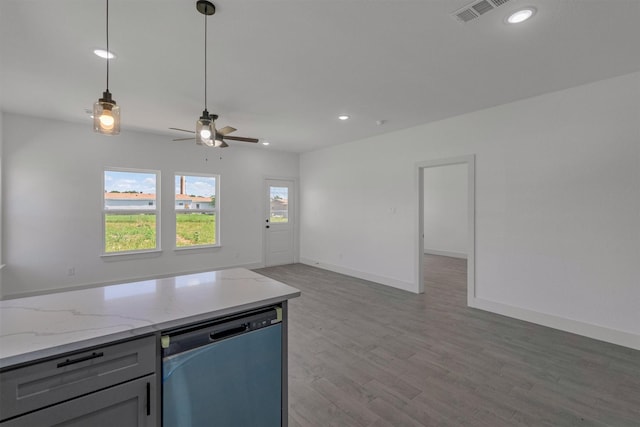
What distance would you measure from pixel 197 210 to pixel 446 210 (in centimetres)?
658

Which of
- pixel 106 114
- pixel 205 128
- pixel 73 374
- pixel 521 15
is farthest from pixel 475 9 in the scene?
pixel 73 374

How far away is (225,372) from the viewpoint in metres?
1.45

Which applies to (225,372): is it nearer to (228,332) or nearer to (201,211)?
(228,332)

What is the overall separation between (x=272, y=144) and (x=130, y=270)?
3475 millimetres

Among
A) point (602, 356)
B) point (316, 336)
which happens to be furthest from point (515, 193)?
point (316, 336)

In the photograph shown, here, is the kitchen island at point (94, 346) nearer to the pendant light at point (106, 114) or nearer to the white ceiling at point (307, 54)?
the pendant light at point (106, 114)

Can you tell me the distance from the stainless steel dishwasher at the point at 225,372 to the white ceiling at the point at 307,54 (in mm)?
1964

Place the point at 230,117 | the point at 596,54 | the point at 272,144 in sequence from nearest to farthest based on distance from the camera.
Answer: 1. the point at 596,54
2. the point at 230,117
3. the point at 272,144

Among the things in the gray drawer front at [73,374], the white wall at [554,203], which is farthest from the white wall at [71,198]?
the gray drawer front at [73,374]

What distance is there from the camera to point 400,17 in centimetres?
204

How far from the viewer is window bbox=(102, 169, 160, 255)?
5.00 m

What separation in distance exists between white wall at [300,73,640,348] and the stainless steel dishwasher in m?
3.32

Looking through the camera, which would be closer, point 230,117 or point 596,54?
point 596,54

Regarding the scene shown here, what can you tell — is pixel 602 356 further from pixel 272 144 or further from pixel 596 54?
pixel 272 144
